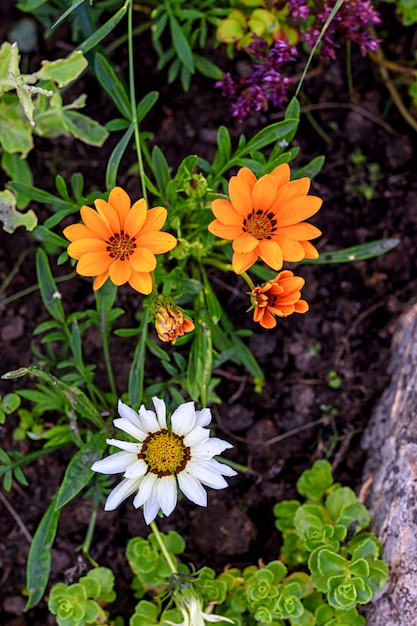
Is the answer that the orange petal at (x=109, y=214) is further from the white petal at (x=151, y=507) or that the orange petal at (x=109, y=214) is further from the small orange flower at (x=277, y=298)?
the white petal at (x=151, y=507)

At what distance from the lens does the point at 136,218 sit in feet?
5.07

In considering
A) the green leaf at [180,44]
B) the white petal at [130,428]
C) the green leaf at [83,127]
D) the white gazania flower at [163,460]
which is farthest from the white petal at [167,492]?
the green leaf at [180,44]

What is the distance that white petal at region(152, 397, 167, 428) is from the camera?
1556 mm

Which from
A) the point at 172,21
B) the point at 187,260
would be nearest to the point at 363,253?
the point at 187,260

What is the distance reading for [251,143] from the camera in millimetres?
1865

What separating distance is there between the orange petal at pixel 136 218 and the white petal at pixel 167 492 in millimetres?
529

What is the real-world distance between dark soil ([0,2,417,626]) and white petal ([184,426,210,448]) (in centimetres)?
73

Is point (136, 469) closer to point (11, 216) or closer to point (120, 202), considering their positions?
point (120, 202)

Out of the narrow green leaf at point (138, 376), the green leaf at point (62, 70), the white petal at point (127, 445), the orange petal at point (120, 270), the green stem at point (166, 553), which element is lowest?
the green stem at point (166, 553)

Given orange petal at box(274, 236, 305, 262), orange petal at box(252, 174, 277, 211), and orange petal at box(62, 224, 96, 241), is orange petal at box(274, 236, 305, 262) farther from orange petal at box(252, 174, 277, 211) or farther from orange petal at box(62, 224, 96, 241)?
orange petal at box(62, 224, 96, 241)

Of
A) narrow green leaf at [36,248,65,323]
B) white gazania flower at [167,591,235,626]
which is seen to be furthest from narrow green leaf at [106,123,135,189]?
white gazania flower at [167,591,235,626]

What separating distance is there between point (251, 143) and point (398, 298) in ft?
2.80

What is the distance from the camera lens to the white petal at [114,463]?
5.03 feet

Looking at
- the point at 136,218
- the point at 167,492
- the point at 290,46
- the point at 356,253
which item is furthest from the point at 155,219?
the point at 290,46
